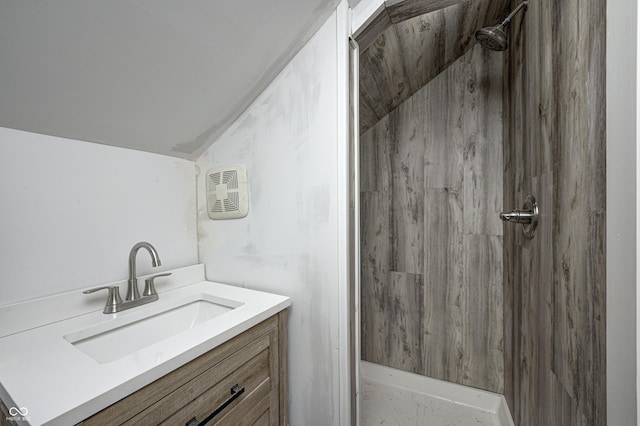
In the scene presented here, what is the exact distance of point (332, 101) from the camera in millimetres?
931

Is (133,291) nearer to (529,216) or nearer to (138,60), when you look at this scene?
(138,60)

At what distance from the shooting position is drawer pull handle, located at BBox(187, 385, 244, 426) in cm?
65

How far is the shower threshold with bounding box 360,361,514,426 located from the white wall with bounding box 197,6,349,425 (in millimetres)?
715

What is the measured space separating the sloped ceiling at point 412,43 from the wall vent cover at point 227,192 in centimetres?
75

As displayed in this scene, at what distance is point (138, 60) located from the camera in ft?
2.57

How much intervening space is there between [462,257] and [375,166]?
79cm

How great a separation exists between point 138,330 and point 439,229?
1.58 metres

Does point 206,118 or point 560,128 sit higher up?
point 206,118

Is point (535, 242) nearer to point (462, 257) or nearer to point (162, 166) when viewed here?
point (462, 257)

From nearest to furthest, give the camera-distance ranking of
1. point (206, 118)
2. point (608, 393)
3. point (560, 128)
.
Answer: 1. point (608, 393)
2. point (560, 128)
3. point (206, 118)

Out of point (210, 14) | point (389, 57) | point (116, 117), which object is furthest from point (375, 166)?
point (116, 117)

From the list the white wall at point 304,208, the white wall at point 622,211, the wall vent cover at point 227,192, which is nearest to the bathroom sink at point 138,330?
the white wall at point 304,208

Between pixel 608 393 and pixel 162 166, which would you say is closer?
pixel 608 393

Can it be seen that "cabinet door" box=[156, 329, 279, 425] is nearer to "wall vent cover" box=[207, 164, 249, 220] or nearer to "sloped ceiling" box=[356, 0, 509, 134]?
"wall vent cover" box=[207, 164, 249, 220]
